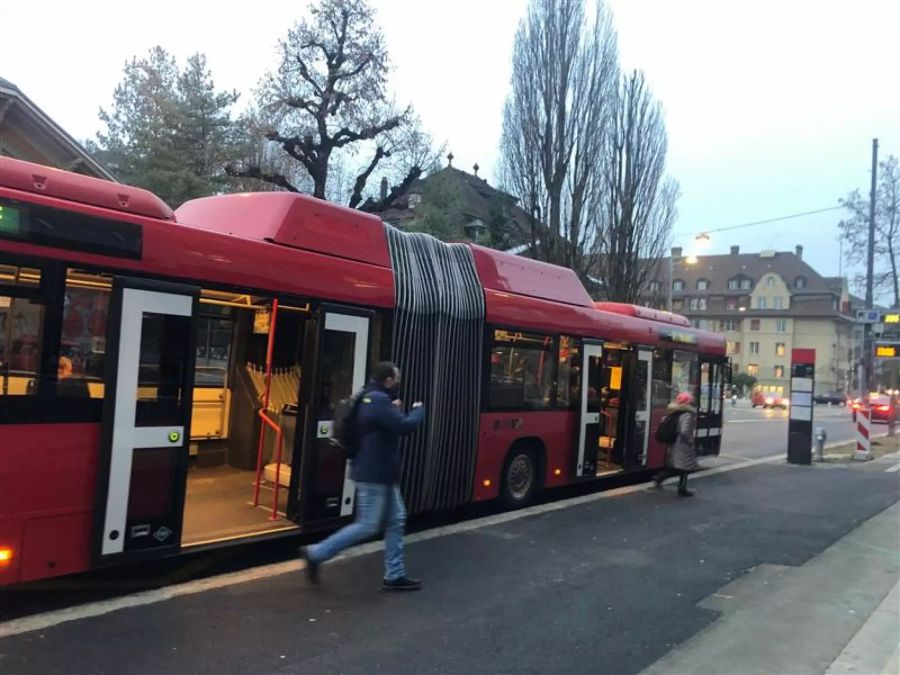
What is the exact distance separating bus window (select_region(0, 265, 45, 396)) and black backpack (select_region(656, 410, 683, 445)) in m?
8.57

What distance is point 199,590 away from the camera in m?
5.32

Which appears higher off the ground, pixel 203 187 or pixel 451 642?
pixel 203 187

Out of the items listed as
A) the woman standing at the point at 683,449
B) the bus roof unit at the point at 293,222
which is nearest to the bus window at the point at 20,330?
the bus roof unit at the point at 293,222

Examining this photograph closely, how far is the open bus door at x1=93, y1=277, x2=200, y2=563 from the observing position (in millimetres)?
4863

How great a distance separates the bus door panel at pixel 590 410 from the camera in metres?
9.94

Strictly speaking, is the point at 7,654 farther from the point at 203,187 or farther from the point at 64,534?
the point at 203,187

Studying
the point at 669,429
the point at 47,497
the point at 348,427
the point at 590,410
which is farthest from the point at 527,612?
the point at 669,429

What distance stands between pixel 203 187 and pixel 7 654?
2279 cm

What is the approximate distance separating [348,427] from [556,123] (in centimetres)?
1865

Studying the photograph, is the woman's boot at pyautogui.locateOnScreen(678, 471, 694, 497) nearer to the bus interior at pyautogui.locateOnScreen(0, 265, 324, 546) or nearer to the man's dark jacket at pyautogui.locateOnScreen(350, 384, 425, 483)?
the bus interior at pyautogui.locateOnScreen(0, 265, 324, 546)

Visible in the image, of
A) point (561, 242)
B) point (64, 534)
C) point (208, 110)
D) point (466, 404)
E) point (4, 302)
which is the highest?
point (208, 110)

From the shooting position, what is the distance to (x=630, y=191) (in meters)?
24.1

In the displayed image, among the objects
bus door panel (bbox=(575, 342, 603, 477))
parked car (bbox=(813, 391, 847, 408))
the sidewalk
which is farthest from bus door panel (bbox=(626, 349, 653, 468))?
parked car (bbox=(813, 391, 847, 408))

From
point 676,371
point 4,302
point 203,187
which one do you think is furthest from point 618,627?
point 203,187
